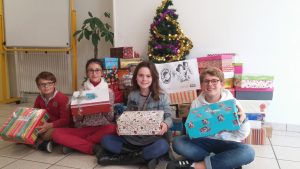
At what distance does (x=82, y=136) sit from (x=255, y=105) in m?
1.53

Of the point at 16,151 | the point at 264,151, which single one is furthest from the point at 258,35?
the point at 16,151

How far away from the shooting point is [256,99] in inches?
90.7

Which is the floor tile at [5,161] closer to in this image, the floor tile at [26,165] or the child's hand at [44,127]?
the floor tile at [26,165]

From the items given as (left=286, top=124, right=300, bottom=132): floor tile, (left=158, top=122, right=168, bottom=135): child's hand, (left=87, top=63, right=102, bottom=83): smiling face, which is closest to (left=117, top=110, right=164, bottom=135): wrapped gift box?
(left=158, top=122, right=168, bottom=135): child's hand

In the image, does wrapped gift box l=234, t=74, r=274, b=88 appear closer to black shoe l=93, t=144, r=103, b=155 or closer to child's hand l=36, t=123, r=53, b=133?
black shoe l=93, t=144, r=103, b=155

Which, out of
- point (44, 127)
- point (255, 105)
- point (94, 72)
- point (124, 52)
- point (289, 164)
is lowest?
point (289, 164)

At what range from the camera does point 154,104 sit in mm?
1938

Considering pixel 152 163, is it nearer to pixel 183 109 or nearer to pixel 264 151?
pixel 183 109

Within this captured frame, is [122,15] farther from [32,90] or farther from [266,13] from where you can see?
[32,90]

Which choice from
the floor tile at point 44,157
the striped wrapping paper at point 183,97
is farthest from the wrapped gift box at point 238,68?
the floor tile at point 44,157

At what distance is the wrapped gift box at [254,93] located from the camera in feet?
7.45

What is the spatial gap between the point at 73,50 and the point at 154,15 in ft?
4.10

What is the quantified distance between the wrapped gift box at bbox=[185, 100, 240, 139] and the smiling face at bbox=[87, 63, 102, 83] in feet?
3.10

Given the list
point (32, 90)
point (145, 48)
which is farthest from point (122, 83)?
point (32, 90)
